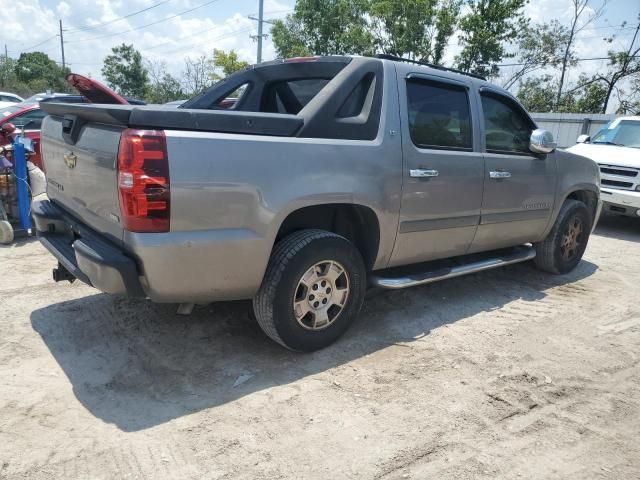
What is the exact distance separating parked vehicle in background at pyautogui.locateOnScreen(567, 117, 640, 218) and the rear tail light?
8.01 m

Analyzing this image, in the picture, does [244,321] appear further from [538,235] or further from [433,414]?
[538,235]

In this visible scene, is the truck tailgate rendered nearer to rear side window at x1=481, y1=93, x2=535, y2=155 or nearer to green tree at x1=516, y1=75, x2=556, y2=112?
rear side window at x1=481, y1=93, x2=535, y2=155

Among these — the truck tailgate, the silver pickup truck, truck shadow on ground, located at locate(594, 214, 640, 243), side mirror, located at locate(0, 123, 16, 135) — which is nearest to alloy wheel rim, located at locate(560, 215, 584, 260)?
the silver pickup truck

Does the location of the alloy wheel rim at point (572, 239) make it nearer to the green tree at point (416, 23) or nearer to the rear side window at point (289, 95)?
the rear side window at point (289, 95)

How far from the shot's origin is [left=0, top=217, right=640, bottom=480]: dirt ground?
2514 mm

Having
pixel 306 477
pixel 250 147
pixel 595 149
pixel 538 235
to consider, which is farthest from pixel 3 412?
pixel 595 149

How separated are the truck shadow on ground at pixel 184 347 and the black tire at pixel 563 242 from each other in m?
A: 1.05

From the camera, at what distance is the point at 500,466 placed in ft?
8.34

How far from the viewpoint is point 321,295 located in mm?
3494

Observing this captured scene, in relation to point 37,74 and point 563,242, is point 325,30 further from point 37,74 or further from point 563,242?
point 37,74

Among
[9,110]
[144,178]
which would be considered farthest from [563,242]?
[9,110]

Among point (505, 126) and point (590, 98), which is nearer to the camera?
point (505, 126)

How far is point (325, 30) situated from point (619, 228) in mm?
24519

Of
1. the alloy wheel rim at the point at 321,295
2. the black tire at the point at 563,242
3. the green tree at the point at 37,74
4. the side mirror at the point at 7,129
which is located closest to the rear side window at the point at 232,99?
the alloy wheel rim at the point at 321,295
